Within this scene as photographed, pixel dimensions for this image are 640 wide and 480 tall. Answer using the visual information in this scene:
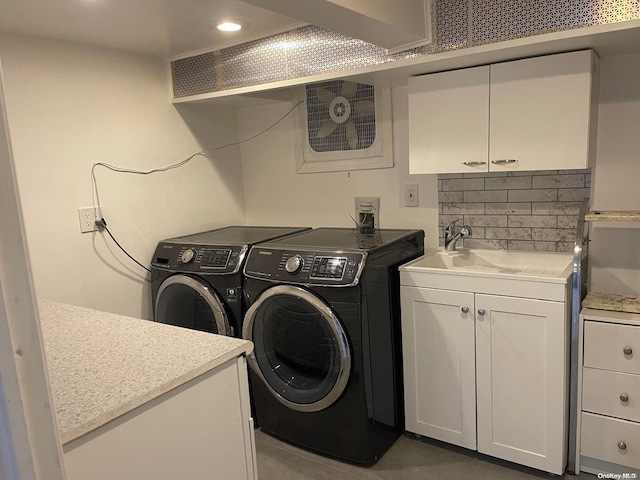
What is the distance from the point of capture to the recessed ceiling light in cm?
218

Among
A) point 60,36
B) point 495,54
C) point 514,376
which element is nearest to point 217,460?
point 514,376

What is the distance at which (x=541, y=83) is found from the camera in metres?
A: 1.96

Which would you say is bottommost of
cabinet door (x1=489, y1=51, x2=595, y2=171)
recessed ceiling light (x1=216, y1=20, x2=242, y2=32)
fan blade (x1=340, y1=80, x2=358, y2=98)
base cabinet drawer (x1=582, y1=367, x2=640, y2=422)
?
base cabinet drawer (x1=582, y1=367, x2=640, y2=422)

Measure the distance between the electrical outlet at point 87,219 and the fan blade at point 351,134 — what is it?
4.62 ft

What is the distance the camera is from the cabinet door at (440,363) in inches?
86.6

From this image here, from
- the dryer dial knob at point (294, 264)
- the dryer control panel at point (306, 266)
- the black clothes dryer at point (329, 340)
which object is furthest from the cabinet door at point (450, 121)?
the dryer dial knob at point (294, 264)

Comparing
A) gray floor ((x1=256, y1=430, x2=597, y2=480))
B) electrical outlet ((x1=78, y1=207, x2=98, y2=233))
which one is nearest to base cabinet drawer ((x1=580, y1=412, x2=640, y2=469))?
gray floor ((x1=256, y1=430, x2=597, y2=480))

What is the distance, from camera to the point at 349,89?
9.23ft

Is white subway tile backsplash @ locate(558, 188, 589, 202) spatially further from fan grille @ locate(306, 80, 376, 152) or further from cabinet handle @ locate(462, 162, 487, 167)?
fan grille @ locate(306, 80, 376, 152)

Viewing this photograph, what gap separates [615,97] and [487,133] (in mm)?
565

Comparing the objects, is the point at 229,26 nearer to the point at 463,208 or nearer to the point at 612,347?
the point at 463,208

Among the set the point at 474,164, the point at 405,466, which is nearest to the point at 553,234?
the point at 474,164

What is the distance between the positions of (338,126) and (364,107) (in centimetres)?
20

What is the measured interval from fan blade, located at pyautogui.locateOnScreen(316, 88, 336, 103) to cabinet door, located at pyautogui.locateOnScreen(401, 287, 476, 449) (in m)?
1.25
